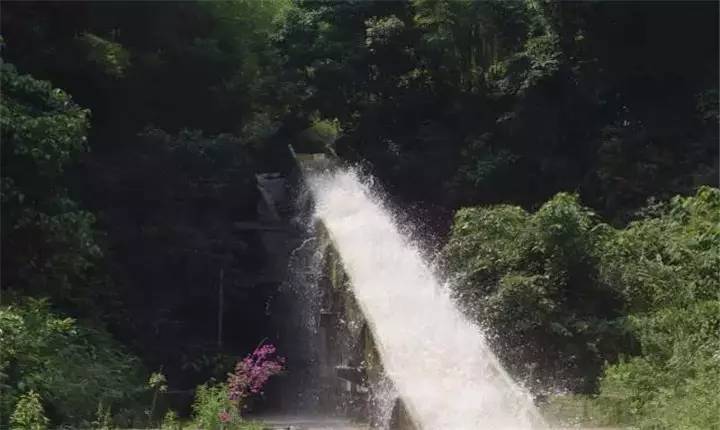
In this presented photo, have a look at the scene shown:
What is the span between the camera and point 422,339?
9336mm

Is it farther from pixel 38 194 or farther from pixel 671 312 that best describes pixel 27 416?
pixel 671 312

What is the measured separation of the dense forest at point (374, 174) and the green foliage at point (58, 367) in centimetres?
3

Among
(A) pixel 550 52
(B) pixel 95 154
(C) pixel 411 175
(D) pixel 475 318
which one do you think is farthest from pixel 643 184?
(B) pixel 95 154

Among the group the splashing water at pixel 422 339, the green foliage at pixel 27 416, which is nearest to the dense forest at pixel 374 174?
the green foliage at pixel 27 416

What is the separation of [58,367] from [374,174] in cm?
907

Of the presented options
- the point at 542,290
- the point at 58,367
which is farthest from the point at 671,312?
Answer: the point at 58,367

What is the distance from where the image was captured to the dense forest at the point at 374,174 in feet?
33.4

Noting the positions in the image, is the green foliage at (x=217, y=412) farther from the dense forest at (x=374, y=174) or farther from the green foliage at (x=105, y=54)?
the green foliage at (x=105, y=54)

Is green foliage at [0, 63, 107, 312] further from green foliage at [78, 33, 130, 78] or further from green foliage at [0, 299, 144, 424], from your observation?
green foliage at [78, 33, 130, 78]

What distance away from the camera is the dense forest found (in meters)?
10.2

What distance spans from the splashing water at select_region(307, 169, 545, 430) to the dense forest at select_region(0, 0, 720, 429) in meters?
0.70

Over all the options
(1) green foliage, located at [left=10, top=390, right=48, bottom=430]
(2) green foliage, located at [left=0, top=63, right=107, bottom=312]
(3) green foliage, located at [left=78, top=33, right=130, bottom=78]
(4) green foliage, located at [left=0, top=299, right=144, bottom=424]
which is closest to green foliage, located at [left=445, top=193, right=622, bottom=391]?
(4) green foliage, located at [left=0, top=299, right=144, bottom=424]

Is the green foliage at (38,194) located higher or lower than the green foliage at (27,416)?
higher

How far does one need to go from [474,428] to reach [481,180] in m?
8.84
